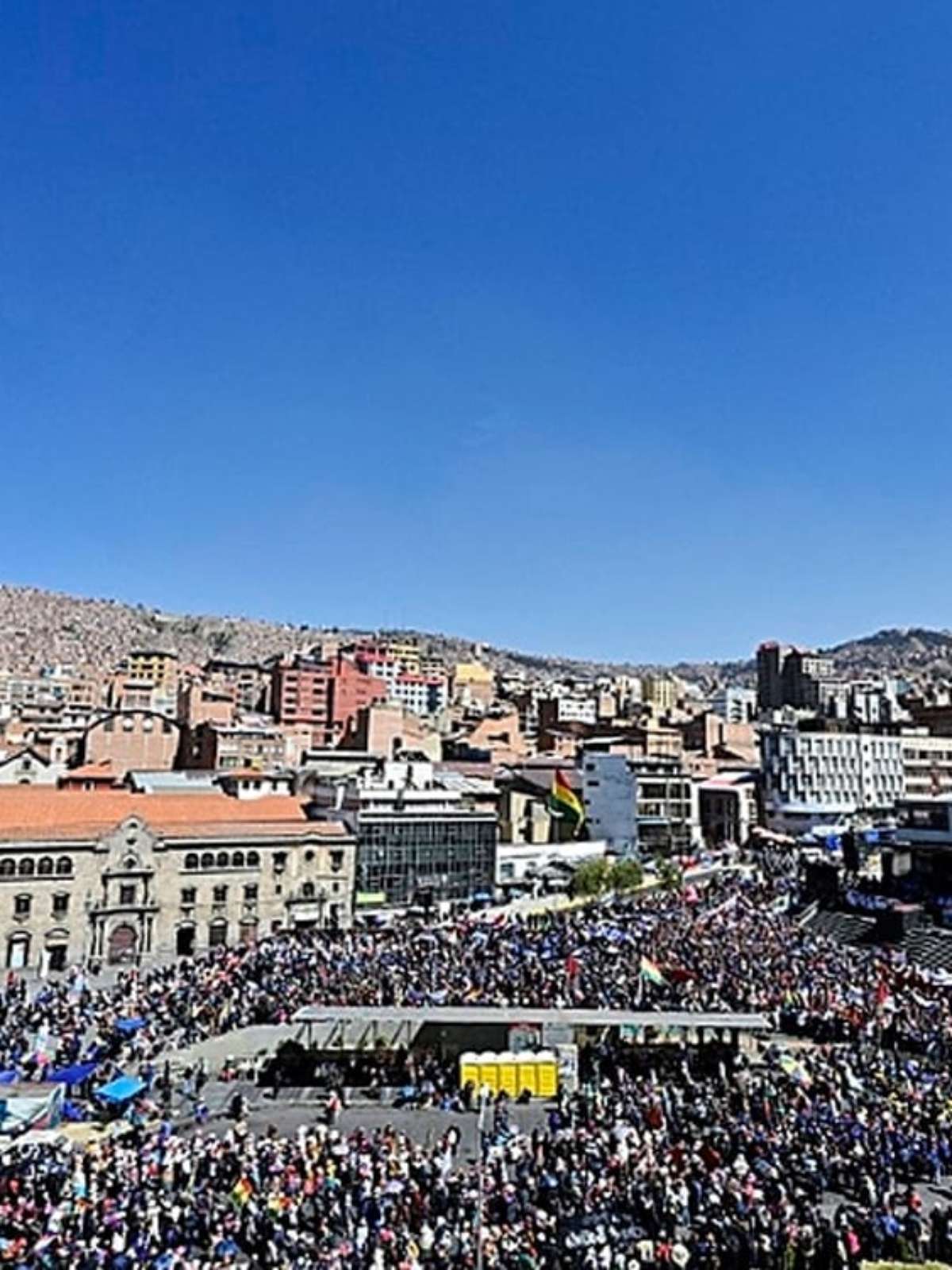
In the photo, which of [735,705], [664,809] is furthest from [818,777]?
[735,705]

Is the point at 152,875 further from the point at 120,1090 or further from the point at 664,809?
the point at 664,809

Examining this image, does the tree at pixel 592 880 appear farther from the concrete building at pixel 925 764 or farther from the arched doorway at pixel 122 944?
the concrete building at pixel 925 764

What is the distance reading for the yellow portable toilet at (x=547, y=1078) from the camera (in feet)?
91.7

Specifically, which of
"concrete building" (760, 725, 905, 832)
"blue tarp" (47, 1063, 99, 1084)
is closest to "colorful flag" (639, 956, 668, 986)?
"blue tarp" (47, 1063, 99, 1084)

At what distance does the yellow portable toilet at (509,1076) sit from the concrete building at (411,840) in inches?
1117

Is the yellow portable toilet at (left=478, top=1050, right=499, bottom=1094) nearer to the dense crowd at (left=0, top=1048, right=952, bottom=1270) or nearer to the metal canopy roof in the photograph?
the metal canopy roof

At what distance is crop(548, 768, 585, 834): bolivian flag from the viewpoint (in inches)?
2884

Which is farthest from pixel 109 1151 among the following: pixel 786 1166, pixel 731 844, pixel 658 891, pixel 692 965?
pixel 731 844

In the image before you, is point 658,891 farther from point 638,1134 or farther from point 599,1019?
point 638,1134

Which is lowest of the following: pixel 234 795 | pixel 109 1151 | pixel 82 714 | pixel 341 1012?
pixel 109 1151

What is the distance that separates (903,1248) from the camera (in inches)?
702

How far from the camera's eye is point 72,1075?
27.6 metres

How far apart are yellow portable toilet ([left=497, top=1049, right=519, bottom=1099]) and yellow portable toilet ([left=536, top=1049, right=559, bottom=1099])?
0.60 metres

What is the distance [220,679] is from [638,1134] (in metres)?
135
